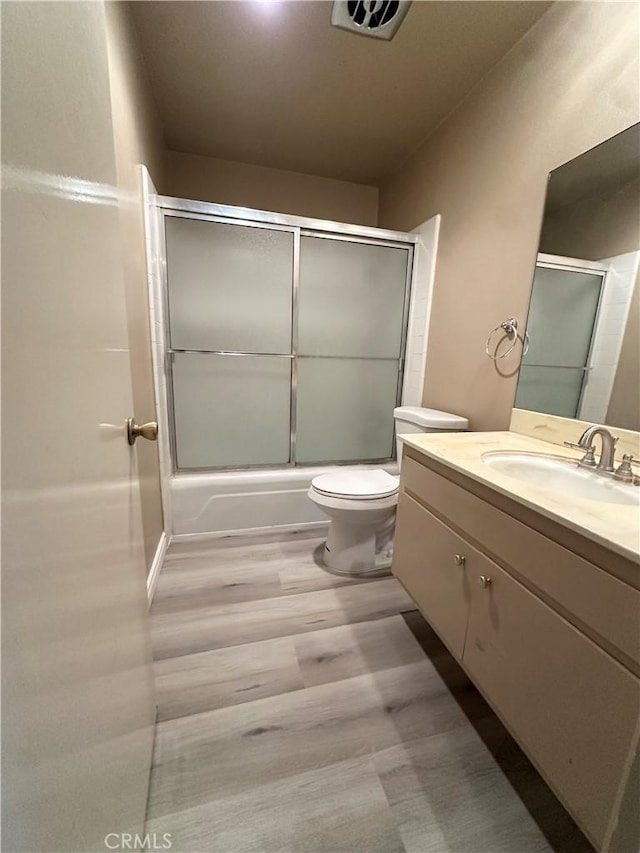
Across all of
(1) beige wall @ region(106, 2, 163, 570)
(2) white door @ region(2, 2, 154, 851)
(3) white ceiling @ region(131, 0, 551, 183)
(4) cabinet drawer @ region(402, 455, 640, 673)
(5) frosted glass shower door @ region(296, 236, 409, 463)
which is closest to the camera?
(2) white door @ region(2, 2, 154, 851)

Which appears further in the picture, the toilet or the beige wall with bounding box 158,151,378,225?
the beige wall with bounding box 158,151,378,225

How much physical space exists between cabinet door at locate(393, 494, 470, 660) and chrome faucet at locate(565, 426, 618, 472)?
0.48 m

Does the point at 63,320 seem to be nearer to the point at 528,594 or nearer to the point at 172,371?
the point at 528,594

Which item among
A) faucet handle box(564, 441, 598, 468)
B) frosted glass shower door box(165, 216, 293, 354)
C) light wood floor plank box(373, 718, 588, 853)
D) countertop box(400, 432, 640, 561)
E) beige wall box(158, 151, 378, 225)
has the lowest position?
light wood floor plank box(373, 718, 588, 853)

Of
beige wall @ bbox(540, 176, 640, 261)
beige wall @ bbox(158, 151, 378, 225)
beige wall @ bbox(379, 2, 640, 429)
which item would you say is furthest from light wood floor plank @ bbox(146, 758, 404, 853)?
beige wall @ bbox(158, 151, 378, 225)

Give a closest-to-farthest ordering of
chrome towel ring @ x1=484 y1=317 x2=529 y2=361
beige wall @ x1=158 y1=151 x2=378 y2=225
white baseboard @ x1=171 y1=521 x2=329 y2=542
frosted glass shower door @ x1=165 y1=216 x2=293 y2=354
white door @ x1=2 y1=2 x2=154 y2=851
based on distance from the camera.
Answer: white door @ x1=2 y1=2 x2=154 y2=851 → chrome towel ring @ x1=484 y1=317 x2=529 y2=361 → frosted glass shower door @ x1=165 y1=216 x2=293 y2=354 → white baseboard @ x1=171 y1=521 x2=329 y2=542 → beige wall @ x1=158 y1=151 x2=378 y2=225

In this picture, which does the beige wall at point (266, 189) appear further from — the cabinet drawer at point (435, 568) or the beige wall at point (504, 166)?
the cabinet drawer at point (435, 568)

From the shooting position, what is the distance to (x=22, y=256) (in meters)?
0.34

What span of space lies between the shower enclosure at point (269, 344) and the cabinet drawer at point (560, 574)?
1343mm

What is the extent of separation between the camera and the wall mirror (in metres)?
1.04

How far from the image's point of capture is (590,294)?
116 centimetres

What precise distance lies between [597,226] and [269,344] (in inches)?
63.9

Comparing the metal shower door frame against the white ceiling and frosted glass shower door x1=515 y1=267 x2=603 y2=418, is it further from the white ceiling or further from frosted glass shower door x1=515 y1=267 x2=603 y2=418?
frosted glass shower door x1=515 y1=267 x2=603 y2=418

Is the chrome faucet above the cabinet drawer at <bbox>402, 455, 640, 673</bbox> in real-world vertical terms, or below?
above
